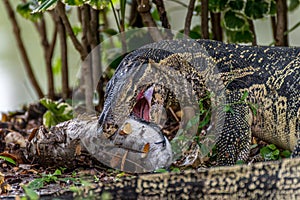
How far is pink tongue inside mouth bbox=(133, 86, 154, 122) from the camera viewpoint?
6156 mm

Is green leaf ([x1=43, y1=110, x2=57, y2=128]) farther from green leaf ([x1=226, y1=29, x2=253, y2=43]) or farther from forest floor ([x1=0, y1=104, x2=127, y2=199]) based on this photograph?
green leaf ([x1=226, y1=29, x2=253, y2=43])

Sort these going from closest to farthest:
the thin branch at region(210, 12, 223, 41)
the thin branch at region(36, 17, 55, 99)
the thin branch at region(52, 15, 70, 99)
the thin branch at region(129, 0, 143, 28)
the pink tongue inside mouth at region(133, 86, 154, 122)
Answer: the pink tongue inside mouth at region(133, 86, 154, 122) < the thin branch at region(210, 12, 223, 41) < the thin branch at region(129, 0, 143, 28) < the thin branch at region(52, 15, 70, 99) < the thin branch at region(36, 17, 55, 99)

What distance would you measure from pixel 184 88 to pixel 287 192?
2.07m

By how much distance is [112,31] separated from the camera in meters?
8.80

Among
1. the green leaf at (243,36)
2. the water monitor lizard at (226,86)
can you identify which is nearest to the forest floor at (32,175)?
the water monitor lizard at (226,86)

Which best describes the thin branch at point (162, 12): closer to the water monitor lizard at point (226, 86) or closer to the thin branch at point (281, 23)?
the water monitor lizard at point (226, 86)

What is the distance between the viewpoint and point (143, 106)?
621 cm

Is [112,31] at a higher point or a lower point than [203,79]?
higher

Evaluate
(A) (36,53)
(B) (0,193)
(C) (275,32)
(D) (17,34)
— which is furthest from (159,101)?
(A) (36,53)

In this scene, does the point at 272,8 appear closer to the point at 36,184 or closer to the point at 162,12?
the point at 162,12

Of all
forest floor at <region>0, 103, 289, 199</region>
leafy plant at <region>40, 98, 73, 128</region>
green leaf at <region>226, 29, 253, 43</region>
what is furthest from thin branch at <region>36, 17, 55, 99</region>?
green leaf at <region>226, 29, 253, 43</region>

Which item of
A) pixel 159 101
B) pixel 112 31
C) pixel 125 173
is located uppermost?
pixel 112 31

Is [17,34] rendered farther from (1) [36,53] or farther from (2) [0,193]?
(1) [36,53]

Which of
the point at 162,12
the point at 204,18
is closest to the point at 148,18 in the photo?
the point at 162,12
